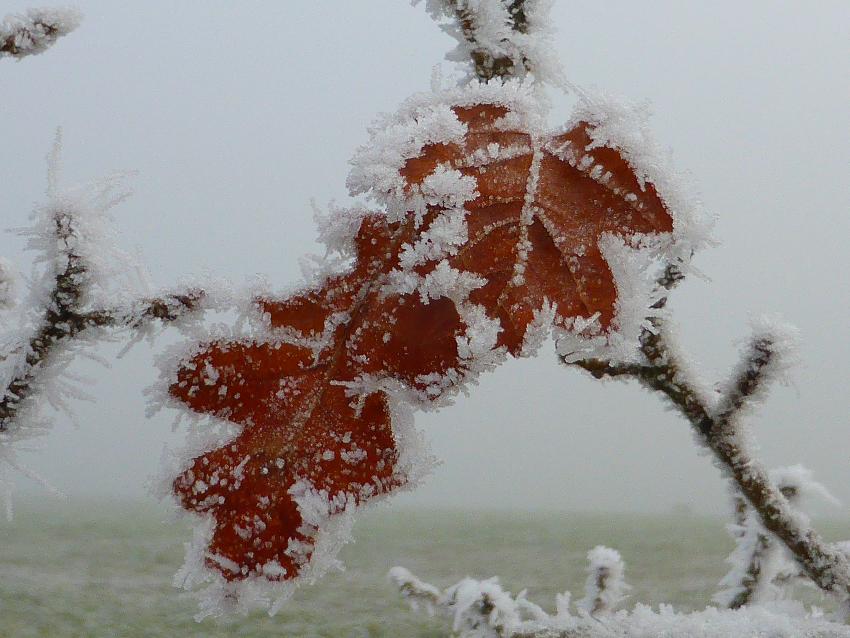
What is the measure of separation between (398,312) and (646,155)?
85 mm

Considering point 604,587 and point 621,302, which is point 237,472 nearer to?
point 621,302

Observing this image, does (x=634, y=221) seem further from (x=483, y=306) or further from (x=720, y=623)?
(x=720, y=623)

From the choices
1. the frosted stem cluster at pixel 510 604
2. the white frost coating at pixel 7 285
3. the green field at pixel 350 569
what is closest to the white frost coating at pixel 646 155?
the white frost coating at pixel 7 285

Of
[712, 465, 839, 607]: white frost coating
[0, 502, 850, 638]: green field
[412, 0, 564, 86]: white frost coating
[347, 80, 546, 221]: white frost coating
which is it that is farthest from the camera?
[0, 502, 850, 638]: green field

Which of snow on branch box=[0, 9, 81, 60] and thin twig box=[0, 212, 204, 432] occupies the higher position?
snow on branch box=[0, 9, 81, 60]

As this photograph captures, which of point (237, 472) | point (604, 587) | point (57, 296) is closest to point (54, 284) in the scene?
point (57, 296)

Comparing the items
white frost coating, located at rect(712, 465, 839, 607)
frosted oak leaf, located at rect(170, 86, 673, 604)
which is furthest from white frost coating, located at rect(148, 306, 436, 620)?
white frost coating, located at rect(712, 465, 839, 607)

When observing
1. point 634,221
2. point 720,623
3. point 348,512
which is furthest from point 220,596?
point 720,623

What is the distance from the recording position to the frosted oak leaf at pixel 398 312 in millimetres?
220

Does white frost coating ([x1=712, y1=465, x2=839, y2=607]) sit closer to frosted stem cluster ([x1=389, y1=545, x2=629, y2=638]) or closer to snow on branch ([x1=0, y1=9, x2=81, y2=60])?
frosted stem cluster ([x1=389, y1=545, x2=629, y2=638])

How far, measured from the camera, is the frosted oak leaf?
22 cm

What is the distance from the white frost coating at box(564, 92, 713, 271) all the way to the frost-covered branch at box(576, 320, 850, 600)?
127 mm

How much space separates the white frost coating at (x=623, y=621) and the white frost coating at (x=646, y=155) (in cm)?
32

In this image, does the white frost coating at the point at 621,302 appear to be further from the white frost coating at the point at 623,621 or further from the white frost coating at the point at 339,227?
the white frost coating at the point at 623,621
